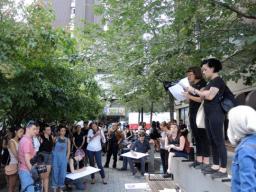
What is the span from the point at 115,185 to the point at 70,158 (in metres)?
1.76

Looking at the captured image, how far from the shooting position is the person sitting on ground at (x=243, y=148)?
8.35 ft

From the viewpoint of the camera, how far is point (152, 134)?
18.0 meters

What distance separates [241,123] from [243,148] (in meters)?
0.23

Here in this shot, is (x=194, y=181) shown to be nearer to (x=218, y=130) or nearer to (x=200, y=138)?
(x=200, y=138)

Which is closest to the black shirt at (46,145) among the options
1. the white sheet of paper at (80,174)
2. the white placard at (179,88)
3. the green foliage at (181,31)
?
the white sheet of paper at (80,174)

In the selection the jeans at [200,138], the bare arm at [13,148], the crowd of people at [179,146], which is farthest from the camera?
the bare arm at [13,148]

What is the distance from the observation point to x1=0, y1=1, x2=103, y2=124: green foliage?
7.71 m

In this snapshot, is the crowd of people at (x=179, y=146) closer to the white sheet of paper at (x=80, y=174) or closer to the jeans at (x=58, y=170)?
the jeans at (x=58, y=170)

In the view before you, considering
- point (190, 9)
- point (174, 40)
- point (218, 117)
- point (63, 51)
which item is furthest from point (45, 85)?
point (218, 117)

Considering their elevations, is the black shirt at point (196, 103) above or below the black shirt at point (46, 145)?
above

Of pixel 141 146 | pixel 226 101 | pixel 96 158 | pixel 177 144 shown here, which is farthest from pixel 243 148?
pixel 141 146

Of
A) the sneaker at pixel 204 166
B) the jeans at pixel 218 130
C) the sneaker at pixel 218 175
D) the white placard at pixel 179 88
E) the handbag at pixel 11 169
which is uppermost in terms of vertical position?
the white placard at pixel 179 88

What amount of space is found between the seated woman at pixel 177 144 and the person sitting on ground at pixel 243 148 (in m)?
5.83

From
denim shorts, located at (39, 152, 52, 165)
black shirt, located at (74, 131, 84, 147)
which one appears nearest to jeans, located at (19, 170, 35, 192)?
denim shorts, located at (39, 152, 52, 165)
